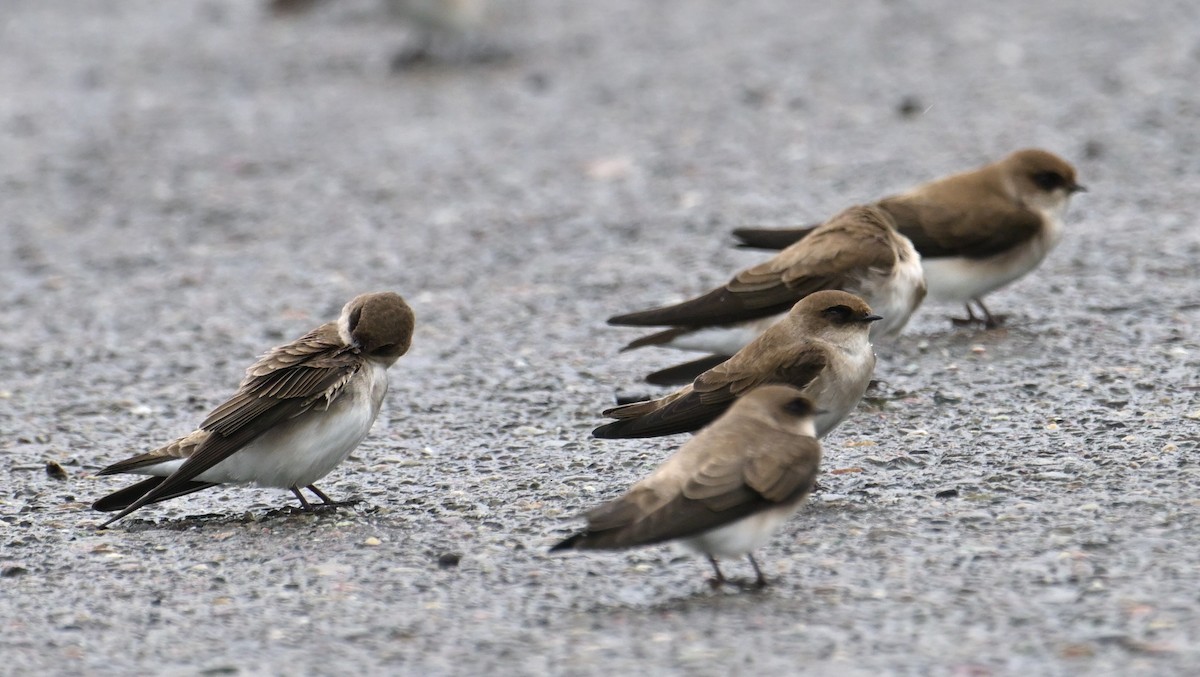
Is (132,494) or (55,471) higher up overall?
(132,494)

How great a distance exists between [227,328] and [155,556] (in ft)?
11.1

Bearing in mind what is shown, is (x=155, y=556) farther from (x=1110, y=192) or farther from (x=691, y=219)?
(x=1110, y=192)

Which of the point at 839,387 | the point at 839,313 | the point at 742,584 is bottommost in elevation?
the point at 742,584

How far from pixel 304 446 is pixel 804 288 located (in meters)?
2.25

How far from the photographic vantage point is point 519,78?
13.5 metres

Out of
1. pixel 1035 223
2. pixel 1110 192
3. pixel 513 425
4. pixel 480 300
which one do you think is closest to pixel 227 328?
pixel 480 300

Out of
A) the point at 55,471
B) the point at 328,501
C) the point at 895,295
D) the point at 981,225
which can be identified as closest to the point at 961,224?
the point at 981,225

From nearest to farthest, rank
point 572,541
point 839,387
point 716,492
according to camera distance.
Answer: point 572,541 < point 716,492 < point 839,387

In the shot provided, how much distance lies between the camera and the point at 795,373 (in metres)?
5.56

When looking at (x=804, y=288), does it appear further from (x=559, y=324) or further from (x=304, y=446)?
(x=304, y=446)

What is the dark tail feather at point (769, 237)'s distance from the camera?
24.5 feet

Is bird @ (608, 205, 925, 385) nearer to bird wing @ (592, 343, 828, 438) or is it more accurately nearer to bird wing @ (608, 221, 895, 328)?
bird wing @ (608, 221, 895, 328)

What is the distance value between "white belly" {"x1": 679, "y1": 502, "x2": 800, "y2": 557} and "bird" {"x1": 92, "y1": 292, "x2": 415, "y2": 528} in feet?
4.91

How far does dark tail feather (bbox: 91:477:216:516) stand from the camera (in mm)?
5504
